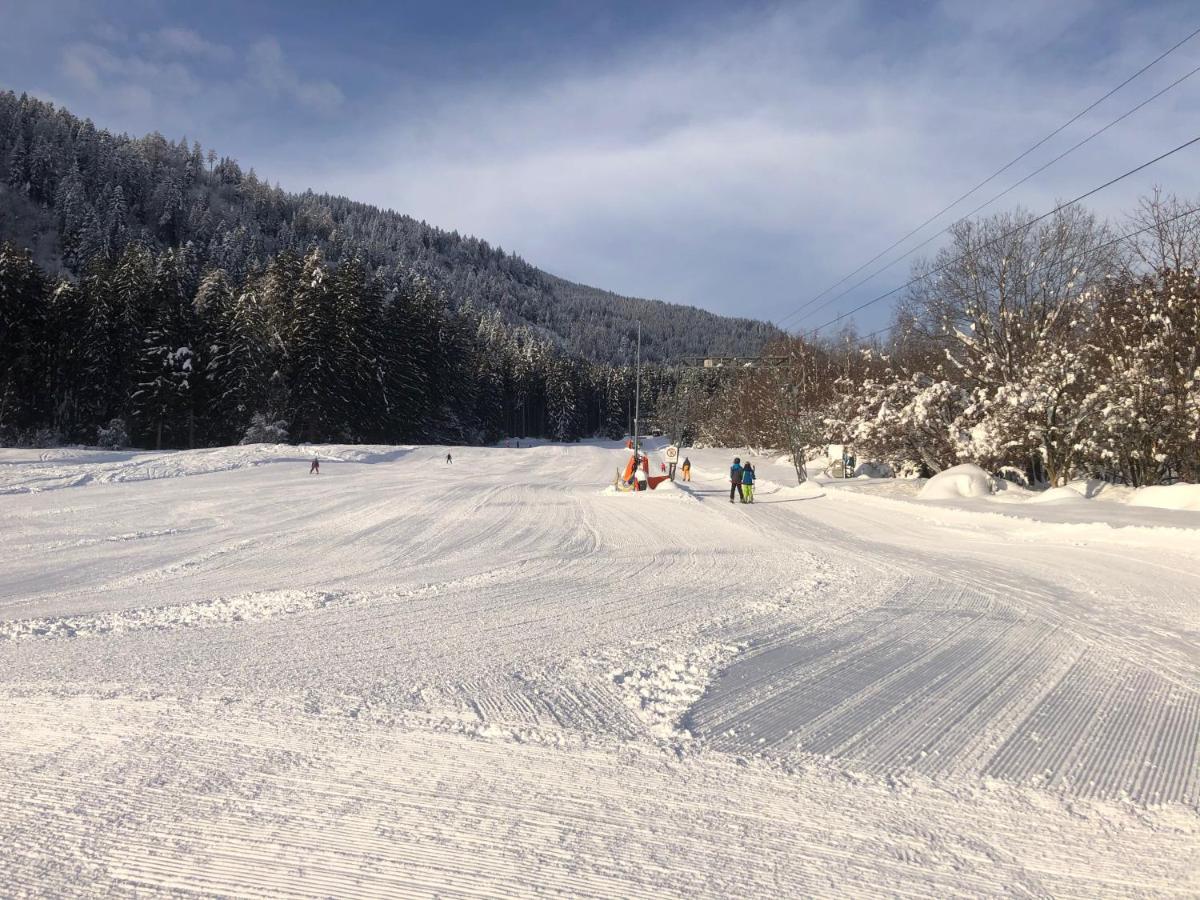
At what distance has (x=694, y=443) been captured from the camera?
95.2 m

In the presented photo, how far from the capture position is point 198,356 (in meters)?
49.5

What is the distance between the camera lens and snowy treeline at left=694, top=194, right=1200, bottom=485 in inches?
722

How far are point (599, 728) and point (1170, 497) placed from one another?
704 inches

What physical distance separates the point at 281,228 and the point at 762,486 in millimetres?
160465

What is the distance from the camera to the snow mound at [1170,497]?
15703 millimetres

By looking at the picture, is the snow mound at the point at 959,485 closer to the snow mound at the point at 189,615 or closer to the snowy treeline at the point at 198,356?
the snow mound at the point at 189,615

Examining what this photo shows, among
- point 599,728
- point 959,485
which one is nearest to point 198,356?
point 959,485

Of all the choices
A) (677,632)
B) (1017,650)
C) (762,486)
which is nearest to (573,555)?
(677,632)

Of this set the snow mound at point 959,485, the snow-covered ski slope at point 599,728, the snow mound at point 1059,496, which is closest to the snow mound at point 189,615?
the snow-covered ski slope at point 599,728

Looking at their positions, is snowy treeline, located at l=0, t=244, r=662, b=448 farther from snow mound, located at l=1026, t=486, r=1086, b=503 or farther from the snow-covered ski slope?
snow mound, located at l=1026, t=486, r=1086, b=503

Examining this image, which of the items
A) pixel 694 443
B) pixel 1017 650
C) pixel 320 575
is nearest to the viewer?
pixel 1017 650

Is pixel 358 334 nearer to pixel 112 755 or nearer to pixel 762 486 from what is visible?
pixel 762 486

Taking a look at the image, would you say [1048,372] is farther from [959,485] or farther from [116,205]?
[116,205]

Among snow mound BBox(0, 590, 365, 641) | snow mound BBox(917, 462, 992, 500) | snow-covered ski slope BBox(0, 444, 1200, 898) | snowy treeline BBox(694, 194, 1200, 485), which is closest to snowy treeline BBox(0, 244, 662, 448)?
snowy treeline BBox(694, 194, 1200, 485)
